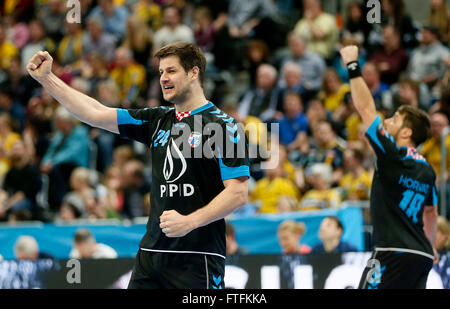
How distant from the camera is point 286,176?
1245 centimetres

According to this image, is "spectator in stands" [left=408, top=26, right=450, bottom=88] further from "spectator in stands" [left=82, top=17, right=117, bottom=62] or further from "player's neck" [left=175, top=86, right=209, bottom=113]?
"player's neck" [left=175, top=86, right=209, bottom=113]

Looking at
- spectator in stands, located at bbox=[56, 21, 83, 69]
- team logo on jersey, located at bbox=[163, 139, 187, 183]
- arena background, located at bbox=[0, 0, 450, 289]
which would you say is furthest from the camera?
spectator in stands, located at bbox=[56, 21, 83, 69]

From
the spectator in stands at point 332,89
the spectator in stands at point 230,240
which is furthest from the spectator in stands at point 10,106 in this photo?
the spectator in stands at point 230,240

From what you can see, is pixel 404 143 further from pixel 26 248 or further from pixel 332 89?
pixel 332 89

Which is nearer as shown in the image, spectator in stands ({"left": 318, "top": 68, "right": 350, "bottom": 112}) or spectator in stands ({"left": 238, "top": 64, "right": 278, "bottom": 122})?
spectator in stands ({"left": 318, "top": 68, "right": 350, "bottom": 112})

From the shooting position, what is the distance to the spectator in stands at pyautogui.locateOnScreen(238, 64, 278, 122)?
47.0ft

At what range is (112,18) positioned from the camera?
687 inches

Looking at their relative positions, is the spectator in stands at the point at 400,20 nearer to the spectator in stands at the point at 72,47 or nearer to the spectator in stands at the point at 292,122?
the spectator in stands at the point at 292,122

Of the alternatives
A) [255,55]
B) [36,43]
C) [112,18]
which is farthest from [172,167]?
[36,43]

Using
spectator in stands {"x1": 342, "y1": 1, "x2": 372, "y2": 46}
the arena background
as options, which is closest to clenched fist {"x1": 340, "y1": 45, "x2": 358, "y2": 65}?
the arena background

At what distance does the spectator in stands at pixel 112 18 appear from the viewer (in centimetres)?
1738

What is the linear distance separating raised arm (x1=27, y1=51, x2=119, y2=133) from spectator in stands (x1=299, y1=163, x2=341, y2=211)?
609 centimetres

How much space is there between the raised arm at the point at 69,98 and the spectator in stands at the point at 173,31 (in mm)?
10370
